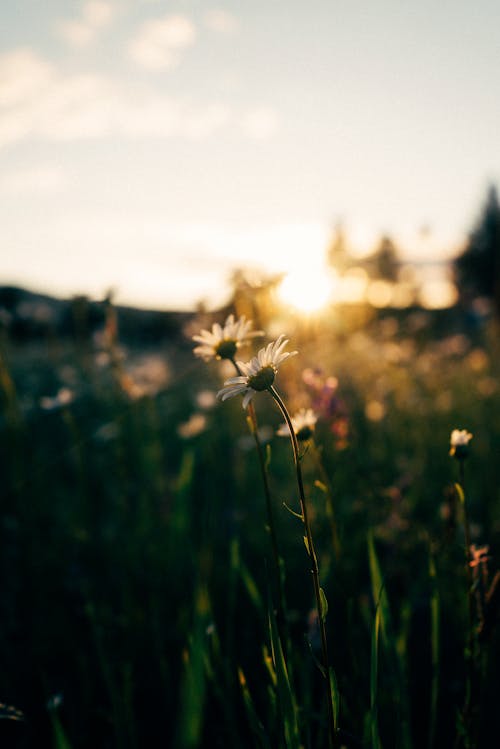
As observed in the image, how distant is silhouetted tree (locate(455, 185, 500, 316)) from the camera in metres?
40.4

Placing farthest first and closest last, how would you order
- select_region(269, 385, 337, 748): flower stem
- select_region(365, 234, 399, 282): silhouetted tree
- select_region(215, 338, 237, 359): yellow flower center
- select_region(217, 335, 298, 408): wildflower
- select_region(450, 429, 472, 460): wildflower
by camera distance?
select_region(365, 234, 399, 282): silhouetted tree
select_region(215, 338, 237, 359): yellow flower center
select_region(450, 429, 472, 460): wildflower
select_region(217, 335, 298, 408): wildflower
select_region(269, 385, 337, 748): flower stem

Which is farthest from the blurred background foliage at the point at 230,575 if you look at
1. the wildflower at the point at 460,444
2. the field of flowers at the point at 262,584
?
the wildflower at the point at 460,444

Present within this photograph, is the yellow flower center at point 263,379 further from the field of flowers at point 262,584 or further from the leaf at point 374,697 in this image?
the leaf at point 374,697

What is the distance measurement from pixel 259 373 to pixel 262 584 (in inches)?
53.6

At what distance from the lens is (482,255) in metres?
41.5

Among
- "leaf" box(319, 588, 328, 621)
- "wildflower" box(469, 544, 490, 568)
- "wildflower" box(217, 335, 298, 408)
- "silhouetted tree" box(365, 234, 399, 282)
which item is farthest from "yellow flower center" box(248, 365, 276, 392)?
"silhouetted tree" box(365, 234, 399, 282)

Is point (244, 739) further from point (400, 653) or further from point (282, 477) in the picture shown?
point (282, 477)

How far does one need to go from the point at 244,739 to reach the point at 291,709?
0.76 m

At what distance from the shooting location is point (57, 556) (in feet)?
8.45

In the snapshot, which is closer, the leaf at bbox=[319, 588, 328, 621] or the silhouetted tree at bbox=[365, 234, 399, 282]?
the leaf at bbox=[319, 588, 328, 621]

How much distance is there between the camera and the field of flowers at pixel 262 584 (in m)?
1.07

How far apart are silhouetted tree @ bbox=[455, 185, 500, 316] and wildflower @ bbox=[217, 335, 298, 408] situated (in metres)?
42.5

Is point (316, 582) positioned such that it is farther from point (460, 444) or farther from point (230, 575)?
point (230, 575)

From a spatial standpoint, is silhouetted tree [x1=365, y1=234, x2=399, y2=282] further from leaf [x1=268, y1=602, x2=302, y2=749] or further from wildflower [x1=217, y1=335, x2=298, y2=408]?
leaf [x1=268, y1=602, x2=302, y2=749]
